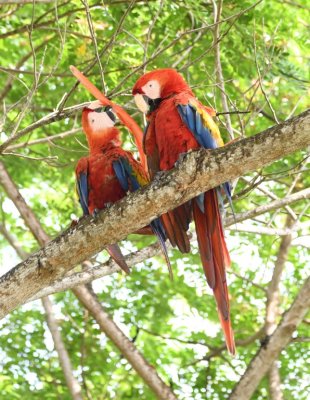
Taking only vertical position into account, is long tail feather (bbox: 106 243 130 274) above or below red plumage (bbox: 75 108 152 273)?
below

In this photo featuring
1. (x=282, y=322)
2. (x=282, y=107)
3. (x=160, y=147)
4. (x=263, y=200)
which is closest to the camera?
(x=160, y=147)

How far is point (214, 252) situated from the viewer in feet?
8.56

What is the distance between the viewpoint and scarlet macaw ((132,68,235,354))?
2586 mm

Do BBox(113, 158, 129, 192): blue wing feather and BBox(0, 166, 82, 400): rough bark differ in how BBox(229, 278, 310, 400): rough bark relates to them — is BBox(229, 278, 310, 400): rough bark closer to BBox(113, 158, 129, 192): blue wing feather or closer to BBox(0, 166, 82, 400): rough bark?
BBox(0, 166, 82, 400): rough bark

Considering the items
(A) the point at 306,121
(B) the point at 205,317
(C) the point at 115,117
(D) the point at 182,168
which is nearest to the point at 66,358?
(B) the point at 205,317

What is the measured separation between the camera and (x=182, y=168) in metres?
2.23

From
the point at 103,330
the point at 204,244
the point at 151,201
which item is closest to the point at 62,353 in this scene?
the point at 103,330

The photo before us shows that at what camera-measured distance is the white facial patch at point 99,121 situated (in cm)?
286

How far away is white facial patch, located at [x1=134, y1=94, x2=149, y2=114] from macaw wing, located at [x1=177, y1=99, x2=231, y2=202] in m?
0.14

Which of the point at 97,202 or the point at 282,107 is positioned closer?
the point at 97,202

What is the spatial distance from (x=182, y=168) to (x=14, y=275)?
0.62 meters

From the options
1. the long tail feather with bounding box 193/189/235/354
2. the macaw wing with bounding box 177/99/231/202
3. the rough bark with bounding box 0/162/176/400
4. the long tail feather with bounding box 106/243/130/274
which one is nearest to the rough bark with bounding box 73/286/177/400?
the rough bark with bounding box 0/162/176/400

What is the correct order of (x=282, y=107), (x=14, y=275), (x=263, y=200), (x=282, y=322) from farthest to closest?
(x=282, y=107) → (x=263, y=200) → (x=282, y=322) → (x=14, y=275)

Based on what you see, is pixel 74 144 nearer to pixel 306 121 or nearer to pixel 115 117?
pixel 115 117
